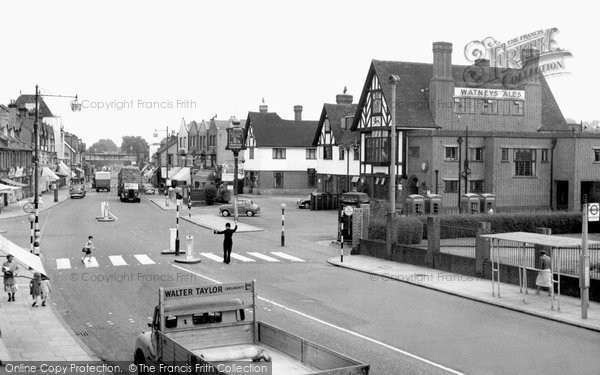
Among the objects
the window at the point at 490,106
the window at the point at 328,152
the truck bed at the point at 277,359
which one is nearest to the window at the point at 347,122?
the window at the point at 328,152

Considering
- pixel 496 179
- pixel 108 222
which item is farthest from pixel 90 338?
pixel 496 179

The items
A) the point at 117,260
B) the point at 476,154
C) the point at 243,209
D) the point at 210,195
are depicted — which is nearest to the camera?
the point at 117,260

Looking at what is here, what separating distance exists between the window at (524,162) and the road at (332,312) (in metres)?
20.4

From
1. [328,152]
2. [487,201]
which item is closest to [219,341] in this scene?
[487,201]

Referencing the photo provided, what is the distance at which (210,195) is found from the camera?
70.2 m

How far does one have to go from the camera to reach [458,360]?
1561 centimetres

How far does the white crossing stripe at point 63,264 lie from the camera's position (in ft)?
97.7

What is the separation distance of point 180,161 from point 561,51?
251 feet

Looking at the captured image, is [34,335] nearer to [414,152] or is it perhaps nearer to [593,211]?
[593,211]

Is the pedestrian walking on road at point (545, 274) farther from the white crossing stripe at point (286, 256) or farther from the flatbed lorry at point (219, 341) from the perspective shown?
the white crossing stripe at point (286, 256)

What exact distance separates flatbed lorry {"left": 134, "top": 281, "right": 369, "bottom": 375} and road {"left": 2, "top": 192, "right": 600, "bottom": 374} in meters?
3.21

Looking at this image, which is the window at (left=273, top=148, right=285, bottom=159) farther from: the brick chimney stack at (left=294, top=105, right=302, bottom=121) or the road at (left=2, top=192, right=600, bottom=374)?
the road at (left=2, top=192, right=600, bottom=374)

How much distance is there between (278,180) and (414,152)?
3304 centimetres

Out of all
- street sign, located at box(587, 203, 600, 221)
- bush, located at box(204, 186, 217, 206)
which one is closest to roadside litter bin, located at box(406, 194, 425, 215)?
street sign, located at box(587, 203, 600, 221)
